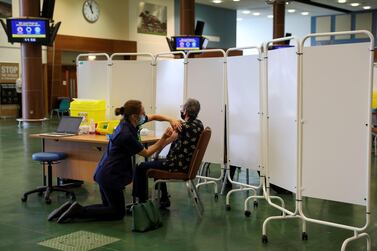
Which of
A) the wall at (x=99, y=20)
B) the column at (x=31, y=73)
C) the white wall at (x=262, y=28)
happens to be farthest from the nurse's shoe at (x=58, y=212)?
the white wall at (x=262, y=28)

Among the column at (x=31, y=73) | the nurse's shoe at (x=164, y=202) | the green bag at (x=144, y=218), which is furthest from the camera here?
the column at (x=31, y=73)

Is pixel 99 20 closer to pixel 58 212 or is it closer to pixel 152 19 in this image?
pixel 152 19

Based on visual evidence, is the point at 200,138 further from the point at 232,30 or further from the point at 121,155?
the point at 232,30

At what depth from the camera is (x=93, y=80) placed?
22.8ft

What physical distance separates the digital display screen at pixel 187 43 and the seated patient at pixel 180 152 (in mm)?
11994

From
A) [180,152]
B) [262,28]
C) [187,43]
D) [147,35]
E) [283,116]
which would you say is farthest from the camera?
[262,28]

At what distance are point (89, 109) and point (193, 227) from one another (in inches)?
101

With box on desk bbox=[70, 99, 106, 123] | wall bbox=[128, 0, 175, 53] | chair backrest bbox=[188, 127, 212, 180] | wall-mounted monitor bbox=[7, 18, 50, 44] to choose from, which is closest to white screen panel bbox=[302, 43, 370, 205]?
chair backrest bbox=[188, 127, 212, 180]

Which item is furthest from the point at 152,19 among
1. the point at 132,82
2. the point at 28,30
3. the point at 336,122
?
the point at 336,122

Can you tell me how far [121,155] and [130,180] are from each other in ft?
0.82

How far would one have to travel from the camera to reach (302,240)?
13.9 feet

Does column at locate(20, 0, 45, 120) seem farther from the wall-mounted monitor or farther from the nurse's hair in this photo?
the nurse's hair

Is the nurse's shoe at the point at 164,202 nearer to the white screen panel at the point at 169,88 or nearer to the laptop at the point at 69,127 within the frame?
the white screen panel at the point at 169,88

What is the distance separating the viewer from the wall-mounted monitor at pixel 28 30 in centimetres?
1317
